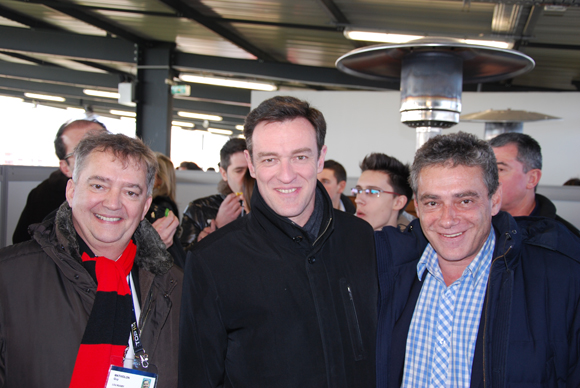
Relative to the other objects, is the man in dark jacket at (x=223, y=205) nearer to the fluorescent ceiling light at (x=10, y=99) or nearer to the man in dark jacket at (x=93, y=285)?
the man in dark jacket at (x=93, y=285)

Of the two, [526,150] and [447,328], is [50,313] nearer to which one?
[447,328]

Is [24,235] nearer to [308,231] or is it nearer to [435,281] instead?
[308,231]

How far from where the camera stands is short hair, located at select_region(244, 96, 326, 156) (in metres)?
1.55

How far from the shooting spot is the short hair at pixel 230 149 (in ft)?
11.7

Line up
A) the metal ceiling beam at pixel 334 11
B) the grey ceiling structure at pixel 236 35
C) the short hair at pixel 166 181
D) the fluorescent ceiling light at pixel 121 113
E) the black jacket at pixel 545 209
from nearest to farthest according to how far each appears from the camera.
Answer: the black jacket at pixel 545 209 < the short hair at pixel 166 181 < the metal ceiling beam at pixel 334 11 < the grey ceiling structure at pixel 236 35 < the fluorescent ceiling light at pixel 121 113

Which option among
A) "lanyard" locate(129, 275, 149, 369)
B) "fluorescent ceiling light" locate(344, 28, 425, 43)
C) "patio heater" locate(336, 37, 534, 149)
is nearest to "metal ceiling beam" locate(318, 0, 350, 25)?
"fluorescent ceiling light" locate(344, 28, 425, 43)

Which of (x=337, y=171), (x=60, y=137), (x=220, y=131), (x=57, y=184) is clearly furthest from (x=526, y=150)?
(x=220, y=131)

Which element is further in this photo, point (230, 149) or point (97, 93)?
point (97, 93)

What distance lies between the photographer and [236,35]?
7965 millimetres

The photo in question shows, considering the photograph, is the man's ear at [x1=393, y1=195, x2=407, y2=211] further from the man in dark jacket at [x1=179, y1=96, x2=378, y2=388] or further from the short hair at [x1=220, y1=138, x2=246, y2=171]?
the man in dark jacket at [x1=179, y1=96, x2=378, y2=388]

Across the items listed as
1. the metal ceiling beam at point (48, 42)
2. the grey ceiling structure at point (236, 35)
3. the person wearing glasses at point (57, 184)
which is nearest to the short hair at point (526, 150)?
the grey ceiling structure at point (236, 35)

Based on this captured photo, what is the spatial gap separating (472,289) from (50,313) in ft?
4.38

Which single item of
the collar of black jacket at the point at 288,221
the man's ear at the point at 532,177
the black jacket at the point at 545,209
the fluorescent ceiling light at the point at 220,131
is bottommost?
the collar of black jacket at the point at 288,221

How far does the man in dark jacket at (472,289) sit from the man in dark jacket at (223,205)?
1.74m
